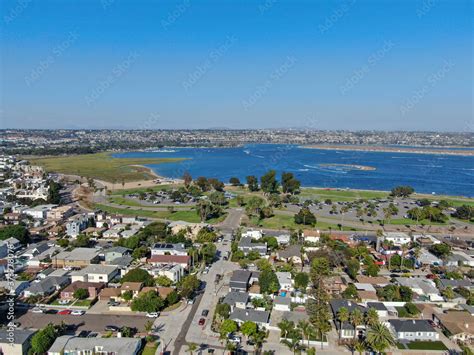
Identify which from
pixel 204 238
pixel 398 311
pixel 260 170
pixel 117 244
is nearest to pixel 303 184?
pixel 260 170

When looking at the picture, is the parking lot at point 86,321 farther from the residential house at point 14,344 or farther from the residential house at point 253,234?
the residential house at point 253,234

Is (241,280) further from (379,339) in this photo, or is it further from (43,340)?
(43,340)

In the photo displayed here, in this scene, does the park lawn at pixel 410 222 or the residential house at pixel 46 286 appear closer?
the residential house at pixel 46 286

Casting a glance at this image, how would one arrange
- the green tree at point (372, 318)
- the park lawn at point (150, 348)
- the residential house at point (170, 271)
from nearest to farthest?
the park lawn at point (150, 348) < the green tree at point (372, 318) < the residential house at point (170, 271)

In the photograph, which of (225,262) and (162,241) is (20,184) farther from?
(225,262)

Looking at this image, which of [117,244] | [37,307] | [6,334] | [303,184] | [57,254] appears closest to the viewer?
[6,334]

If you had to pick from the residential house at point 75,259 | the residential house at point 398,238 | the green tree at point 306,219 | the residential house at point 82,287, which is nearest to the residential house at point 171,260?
the residential house at point 75,259
